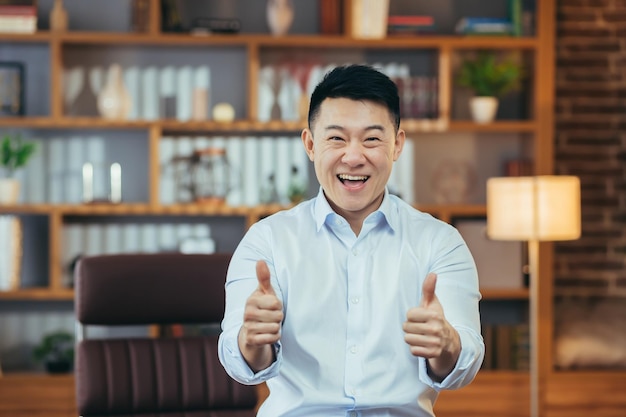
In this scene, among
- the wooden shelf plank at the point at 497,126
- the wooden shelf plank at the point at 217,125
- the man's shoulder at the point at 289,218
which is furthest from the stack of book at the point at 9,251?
the man's shoulder at the point at 289,218

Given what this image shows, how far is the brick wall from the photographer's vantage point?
5195 millimetres

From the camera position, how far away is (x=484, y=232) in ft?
15.6

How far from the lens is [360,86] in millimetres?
1901

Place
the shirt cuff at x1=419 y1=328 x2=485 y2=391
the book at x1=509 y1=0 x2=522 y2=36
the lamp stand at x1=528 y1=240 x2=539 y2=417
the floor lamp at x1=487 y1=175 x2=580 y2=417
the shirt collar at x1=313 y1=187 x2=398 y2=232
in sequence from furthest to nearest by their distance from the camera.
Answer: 1. the book at x1=509 y1=0 x2=522 y2=36
2. the lamp stand at x1=528 y1=240 x2=539 y2=417
3. the floor lamp at x1=487 y1=175 x2=580 y2=417
4. the shirt collar at x1=313 y1=187 x2=398 y2=232
5. the shirt cuff at x1=419 y1=328 x2=485 y2=391

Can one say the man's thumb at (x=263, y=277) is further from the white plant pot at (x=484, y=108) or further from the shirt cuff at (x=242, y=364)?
the white plant pot at (x=484, y=108)

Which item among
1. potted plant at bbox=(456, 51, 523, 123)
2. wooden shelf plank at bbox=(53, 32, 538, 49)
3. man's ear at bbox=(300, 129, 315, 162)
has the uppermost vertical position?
wooden shelf plank at bbox=(53, 32, 538, 49)

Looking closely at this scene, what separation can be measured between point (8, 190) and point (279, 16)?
4.54 ft

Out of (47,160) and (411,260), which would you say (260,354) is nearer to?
(411,260)

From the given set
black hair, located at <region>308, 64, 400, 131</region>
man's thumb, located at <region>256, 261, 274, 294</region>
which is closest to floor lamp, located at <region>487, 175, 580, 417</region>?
black hair, located at <region>308, 64, 400, 131</region>

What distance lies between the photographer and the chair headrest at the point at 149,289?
102 inches

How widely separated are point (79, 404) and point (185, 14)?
8.67 feet

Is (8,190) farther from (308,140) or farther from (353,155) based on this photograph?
(353,155)

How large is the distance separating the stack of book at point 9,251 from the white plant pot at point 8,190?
0.24ft

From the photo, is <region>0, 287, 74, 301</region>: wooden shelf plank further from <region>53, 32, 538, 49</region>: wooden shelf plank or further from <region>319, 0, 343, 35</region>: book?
<region>319, 0, 343, 35</region>: book
